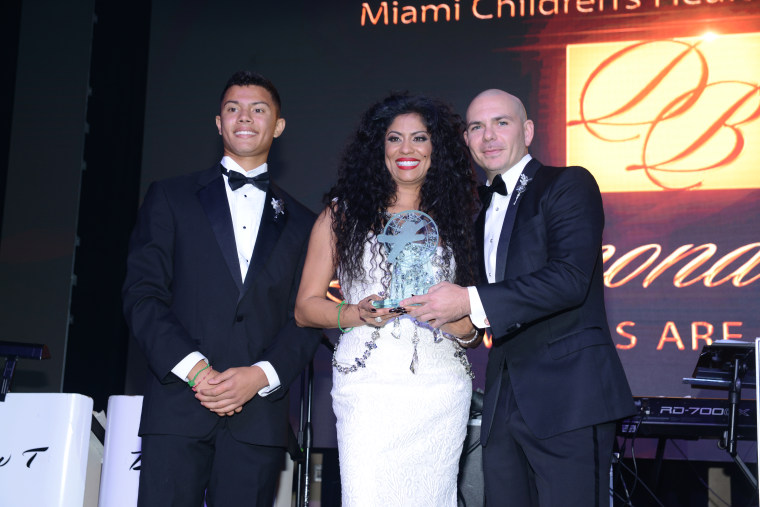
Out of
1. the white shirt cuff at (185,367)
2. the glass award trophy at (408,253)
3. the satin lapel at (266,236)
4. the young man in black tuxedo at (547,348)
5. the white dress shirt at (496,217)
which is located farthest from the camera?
the satin lapel at (266,236)

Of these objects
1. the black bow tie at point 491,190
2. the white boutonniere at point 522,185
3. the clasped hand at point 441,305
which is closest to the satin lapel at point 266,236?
the clasped hand at point 441,305

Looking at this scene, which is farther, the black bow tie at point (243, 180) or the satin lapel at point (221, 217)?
the black bow tie at point (243, 180)

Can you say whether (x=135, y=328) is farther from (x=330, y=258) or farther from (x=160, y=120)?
(x=160, y=120)

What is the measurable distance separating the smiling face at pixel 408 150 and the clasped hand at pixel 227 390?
931mm

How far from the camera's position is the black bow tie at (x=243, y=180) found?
3111 millimetres

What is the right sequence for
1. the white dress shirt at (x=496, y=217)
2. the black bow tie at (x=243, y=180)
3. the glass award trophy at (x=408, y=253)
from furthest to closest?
the black bow tie at (x=243, y=180) → the white dress shirt at (x=496, y=217) → the glass award trophy at (x=408, y=253)

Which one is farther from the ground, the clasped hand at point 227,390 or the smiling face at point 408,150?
the smiling face at point 408,150

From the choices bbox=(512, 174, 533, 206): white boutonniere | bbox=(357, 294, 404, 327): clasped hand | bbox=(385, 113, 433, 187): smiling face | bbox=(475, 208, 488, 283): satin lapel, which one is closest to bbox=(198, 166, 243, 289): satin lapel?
bbox=(357, 294, 404, 327): clasped hand

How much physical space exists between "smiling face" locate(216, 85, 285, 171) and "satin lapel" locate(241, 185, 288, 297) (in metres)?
0.16

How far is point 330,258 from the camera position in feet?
9.59

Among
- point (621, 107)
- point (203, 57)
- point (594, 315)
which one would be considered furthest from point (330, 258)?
Answer: point (203, 57)

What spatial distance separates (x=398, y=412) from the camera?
2723 millimetres

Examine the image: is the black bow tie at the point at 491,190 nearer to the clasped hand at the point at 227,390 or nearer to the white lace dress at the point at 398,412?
the white lace dress at the point at 398,412

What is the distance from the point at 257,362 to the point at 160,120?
3376 millimetres
